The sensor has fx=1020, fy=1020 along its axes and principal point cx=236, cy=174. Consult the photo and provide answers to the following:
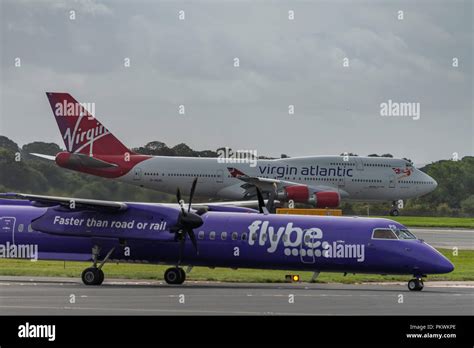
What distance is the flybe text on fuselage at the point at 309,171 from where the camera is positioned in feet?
252

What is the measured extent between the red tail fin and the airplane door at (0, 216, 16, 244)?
3105cm

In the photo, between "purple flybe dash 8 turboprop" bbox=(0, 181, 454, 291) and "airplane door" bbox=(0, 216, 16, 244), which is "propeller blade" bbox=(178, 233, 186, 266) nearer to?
"purple flybe dash 8 turboprop" bbox=(0, 181, 454, 291)

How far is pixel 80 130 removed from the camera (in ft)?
221

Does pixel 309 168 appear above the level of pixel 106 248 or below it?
above

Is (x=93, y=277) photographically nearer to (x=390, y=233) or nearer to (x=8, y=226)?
(x=8, y=226)

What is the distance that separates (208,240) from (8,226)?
276 inches

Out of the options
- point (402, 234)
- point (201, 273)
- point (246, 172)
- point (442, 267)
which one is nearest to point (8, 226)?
point (201, 273)

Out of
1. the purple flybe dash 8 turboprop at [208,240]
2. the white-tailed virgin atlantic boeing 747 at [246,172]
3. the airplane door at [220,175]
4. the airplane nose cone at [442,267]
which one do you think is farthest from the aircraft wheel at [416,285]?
the airplane door at [220,175]

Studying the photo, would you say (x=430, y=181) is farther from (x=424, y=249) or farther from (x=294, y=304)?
(x=294, y=304)

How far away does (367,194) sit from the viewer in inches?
3076

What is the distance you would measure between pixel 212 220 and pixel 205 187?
41.7 metres

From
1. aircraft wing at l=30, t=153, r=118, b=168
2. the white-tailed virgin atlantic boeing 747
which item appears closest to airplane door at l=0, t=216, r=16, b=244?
aircraft wing at l=30, t=153, r=118, b=168

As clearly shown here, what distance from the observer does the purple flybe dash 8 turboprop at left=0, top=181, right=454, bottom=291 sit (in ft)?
105
